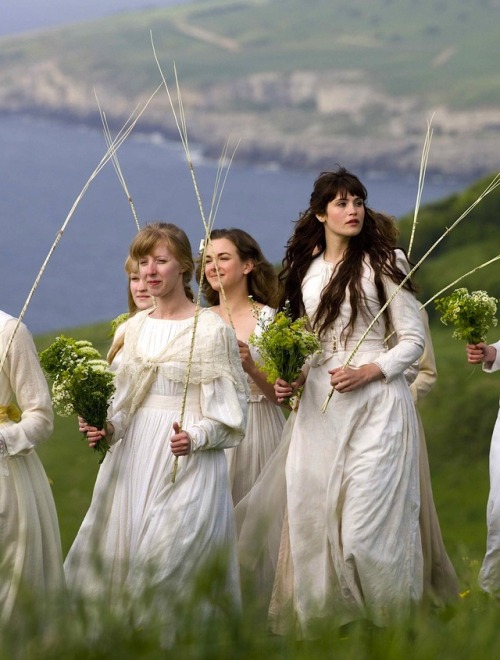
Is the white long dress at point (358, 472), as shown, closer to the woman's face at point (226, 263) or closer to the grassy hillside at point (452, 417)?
the woman's face at point (226, 263)

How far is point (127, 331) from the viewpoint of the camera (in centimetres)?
834

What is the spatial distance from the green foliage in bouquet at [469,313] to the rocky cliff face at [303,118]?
253 ft

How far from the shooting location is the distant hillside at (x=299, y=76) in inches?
3686

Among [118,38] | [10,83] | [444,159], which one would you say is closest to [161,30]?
[118,38]

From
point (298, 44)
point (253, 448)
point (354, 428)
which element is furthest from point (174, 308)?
point (298, 44)

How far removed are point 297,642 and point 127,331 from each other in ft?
13.1

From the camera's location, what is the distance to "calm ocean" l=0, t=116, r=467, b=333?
7750cm

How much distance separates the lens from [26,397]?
7742 mm

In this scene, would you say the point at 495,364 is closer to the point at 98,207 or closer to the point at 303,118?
the point at 98,207

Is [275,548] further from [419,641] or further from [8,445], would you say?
[419,641]

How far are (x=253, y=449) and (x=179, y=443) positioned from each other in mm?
1766

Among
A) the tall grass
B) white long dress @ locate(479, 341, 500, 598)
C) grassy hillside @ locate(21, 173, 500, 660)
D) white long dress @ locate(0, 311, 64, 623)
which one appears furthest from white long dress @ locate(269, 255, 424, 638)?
the tall grass

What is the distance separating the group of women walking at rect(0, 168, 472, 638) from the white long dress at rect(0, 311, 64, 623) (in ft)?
0.04

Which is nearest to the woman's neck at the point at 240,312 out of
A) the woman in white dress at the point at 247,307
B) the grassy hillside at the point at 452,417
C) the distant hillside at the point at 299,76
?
the woman in white dress at the point at 247,307
